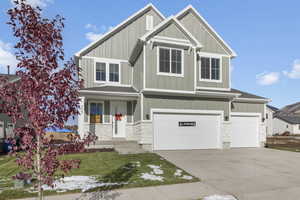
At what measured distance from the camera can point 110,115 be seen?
13055mm

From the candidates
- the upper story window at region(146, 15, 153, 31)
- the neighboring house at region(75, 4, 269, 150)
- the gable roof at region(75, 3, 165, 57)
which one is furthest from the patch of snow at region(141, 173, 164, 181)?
the upper story window at region(146, 15, 153, 31)

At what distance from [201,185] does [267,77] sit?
70.5 metres

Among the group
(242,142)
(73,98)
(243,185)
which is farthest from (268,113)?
(73,98)

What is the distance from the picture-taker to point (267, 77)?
213 ft

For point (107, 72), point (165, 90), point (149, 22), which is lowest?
point (165, 90)

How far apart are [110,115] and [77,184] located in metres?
7.64

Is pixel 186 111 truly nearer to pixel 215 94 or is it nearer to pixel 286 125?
pixel 215 94

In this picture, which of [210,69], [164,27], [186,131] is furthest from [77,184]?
[210,69]

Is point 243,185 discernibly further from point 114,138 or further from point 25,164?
point 114,138

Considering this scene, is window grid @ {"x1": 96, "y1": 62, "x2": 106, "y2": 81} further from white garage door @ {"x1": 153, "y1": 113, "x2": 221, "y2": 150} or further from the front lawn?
the front lawn

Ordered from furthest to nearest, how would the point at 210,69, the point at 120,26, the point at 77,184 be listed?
1. the point at 120,26
2. the point at 210,69
3. the point at 77,184

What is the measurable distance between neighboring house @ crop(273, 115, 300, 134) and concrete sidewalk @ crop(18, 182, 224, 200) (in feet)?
164

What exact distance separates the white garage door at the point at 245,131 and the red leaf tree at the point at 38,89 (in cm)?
1298

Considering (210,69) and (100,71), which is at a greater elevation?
(210,69)
